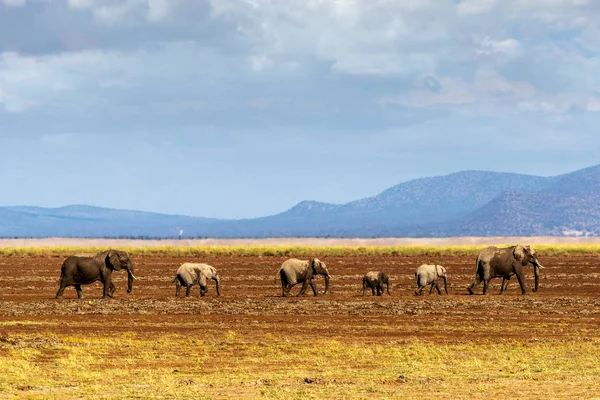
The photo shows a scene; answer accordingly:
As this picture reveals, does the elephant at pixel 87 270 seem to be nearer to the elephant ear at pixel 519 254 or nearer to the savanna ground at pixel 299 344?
the savanna ground at pixel 299 344

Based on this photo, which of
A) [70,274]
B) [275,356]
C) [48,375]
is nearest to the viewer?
[48,375]

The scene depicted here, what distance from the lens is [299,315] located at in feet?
120

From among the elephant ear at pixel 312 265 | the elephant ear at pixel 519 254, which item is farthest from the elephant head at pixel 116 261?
the elephant ear at pixel 519 254

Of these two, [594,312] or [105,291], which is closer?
[594,312]

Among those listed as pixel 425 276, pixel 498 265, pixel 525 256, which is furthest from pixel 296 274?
pixel 525 256

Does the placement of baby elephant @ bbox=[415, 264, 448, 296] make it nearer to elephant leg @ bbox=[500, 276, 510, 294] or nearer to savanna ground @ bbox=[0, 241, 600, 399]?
savanna ground @ bbox=[0, 241, 600, 399]

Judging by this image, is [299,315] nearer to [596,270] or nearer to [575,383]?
[575,383]

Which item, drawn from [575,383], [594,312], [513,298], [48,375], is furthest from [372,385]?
[513,298]

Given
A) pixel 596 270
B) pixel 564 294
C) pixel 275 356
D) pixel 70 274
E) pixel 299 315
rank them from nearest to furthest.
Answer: pixel 275 356
pixel 299 315
pixel 70 274
pixel 564 294
pixel 596 270

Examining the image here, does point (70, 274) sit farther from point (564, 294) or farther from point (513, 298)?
point (564, 294)

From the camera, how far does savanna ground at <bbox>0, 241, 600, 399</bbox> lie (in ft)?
68.9

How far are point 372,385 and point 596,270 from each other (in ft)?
158

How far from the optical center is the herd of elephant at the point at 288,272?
143 feet

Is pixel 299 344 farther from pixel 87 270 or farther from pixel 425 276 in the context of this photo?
pixel 425 276
